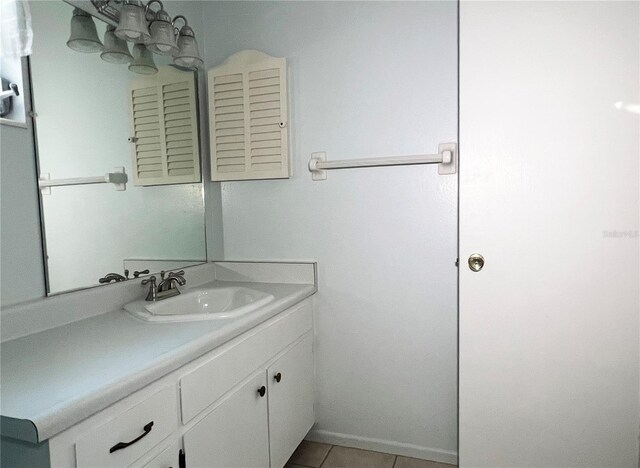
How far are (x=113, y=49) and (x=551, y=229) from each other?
1768 mm

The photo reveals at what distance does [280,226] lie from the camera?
1.97 m

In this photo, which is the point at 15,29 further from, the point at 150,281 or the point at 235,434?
the point at 235,434

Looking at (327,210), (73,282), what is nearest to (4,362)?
(73,282)

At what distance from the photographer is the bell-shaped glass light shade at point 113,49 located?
1488mm

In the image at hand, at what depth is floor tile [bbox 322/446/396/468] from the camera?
5.88ft

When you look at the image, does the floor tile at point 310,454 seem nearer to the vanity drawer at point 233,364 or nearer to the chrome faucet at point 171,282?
the vanity drawer at point 233,364

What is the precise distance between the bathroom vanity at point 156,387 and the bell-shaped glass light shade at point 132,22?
92 centimetres

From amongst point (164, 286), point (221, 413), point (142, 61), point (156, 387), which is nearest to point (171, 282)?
point (164, 286)

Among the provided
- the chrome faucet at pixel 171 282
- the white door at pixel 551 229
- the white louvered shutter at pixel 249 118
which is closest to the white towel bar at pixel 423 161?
the white door at pixel 551 229

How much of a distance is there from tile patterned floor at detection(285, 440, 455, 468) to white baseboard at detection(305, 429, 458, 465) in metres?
0.02

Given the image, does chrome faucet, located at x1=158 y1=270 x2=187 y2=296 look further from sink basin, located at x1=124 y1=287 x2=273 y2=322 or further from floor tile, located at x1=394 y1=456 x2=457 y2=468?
floor tile, located at x1=394 y1=456 x2=457 y2=468

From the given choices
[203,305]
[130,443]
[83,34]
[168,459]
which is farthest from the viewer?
[203,305]

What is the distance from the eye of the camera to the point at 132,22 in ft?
4.68

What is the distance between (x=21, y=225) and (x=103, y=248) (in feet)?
1.00
